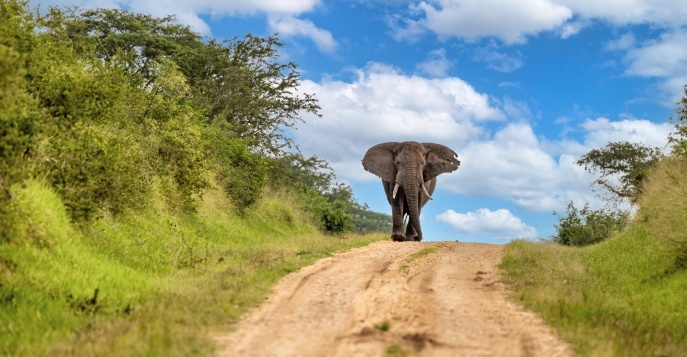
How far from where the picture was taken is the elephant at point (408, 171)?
25.9 meters

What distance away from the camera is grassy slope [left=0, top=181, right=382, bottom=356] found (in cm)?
840

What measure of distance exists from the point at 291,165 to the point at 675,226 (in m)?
41.3

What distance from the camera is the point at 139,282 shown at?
12102 millimetres

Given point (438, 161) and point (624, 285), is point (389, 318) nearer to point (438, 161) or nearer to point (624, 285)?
point (624, 285)

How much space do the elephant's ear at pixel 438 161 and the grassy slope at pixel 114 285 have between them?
34.9ft

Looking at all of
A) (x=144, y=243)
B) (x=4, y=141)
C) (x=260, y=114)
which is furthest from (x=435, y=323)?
(x=260, y=114)

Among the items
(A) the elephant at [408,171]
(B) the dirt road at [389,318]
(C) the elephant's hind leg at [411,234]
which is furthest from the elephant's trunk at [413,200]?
(B) the dirt road at [389,318]

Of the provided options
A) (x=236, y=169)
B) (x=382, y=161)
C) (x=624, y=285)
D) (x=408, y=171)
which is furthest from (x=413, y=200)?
(x=624, y=285)

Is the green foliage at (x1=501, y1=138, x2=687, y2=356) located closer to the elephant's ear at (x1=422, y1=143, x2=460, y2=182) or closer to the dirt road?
the dirt road

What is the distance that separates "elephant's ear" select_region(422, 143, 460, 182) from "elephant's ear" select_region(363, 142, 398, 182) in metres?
1.40

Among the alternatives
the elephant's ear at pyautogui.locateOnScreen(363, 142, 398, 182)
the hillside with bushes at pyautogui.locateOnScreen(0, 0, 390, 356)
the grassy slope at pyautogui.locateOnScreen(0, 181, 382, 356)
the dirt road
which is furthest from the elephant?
the dirt road

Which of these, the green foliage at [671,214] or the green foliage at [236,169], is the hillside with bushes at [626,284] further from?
the green foliage at [236,169]

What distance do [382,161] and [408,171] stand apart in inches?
76.0

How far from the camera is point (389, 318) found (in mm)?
9078
